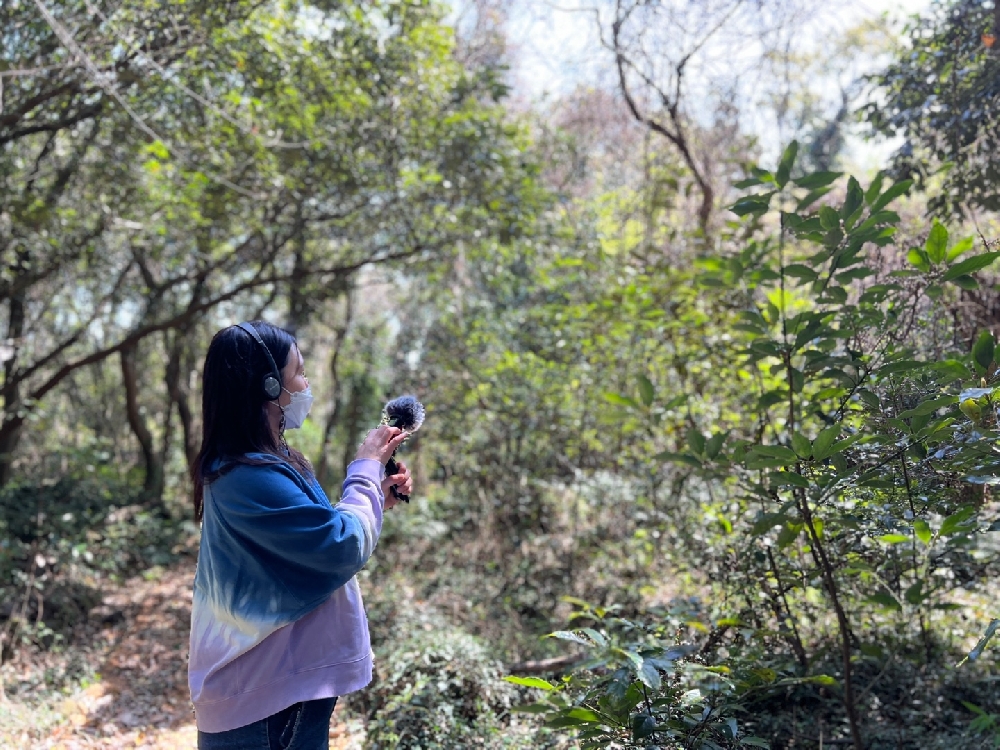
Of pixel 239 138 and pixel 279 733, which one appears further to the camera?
pixel 239 138

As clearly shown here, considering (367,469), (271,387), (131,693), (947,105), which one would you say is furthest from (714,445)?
(131,693)

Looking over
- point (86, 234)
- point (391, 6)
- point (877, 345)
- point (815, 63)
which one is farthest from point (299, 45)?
point (815, 63)

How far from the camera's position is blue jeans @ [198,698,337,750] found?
164 centimetres

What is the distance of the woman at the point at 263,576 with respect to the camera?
5.30ft

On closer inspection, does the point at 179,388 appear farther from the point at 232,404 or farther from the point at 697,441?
the point at 232,404

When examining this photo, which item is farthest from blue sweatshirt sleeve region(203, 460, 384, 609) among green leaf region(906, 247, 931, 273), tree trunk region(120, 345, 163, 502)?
tree trunk region(120, 345, 163, 502)

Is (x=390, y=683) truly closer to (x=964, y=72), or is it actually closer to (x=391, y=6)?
(x=964, y=72)

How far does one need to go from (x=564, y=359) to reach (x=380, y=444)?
468 centimetres

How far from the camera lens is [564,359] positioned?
21.3ft

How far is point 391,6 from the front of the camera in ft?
20.6

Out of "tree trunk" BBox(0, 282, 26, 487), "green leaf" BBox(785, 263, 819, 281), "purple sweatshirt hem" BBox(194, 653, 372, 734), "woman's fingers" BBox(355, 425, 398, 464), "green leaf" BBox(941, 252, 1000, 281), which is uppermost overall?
"tree trunk" BBox(0, 282, 26, 487)

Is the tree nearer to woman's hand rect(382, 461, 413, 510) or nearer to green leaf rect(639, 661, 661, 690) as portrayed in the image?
woman's hand rect(382, 461, 413, 510)

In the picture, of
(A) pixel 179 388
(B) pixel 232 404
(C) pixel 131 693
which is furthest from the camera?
(A) pixel 179 388

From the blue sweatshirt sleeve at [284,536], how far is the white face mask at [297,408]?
9.6 inches
